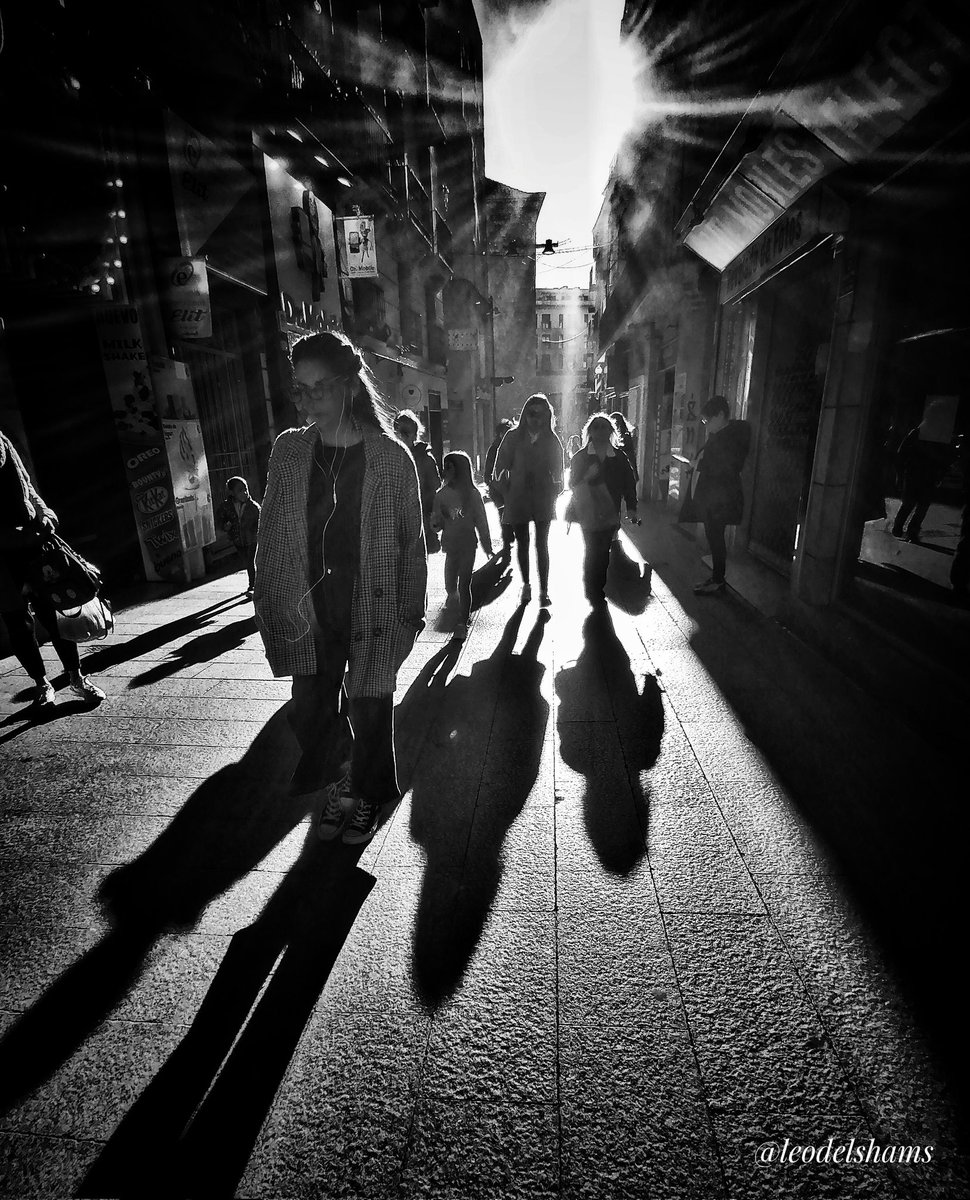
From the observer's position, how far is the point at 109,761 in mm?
3508

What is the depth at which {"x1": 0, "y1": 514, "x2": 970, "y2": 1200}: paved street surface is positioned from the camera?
5.07 ft

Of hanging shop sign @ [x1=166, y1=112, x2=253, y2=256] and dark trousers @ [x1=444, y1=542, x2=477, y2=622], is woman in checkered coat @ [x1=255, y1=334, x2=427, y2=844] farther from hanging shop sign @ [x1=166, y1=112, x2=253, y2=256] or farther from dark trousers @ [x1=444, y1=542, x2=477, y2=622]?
hanging shop sign @ [x1=166, y1=112, x2=253, y2=256]

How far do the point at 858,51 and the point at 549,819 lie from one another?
6.43m

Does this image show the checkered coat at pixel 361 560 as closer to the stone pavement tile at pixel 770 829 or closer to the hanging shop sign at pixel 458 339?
the stone pavement tile at pixel 770 829

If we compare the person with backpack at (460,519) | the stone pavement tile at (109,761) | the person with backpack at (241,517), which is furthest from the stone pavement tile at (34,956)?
the person with backpack at (241,517)

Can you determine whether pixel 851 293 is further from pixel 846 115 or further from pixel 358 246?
pixel 358 246

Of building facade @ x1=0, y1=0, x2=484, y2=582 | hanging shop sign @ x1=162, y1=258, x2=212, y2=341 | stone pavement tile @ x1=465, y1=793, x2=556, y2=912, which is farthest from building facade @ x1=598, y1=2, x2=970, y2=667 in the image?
building facade @ x1=0, y1=0, x2=484, y2=582

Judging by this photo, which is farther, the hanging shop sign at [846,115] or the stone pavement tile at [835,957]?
the hanging shop sign at [846,115]

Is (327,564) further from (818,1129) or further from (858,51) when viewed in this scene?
(858,51)

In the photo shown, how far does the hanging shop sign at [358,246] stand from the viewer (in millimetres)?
13328

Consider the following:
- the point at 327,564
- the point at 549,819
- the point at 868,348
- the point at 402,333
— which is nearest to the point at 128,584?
the point at 327,564

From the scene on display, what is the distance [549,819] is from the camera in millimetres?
2881

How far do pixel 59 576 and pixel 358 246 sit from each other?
12.2 meters

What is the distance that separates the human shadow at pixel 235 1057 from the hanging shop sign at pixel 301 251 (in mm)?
10786
